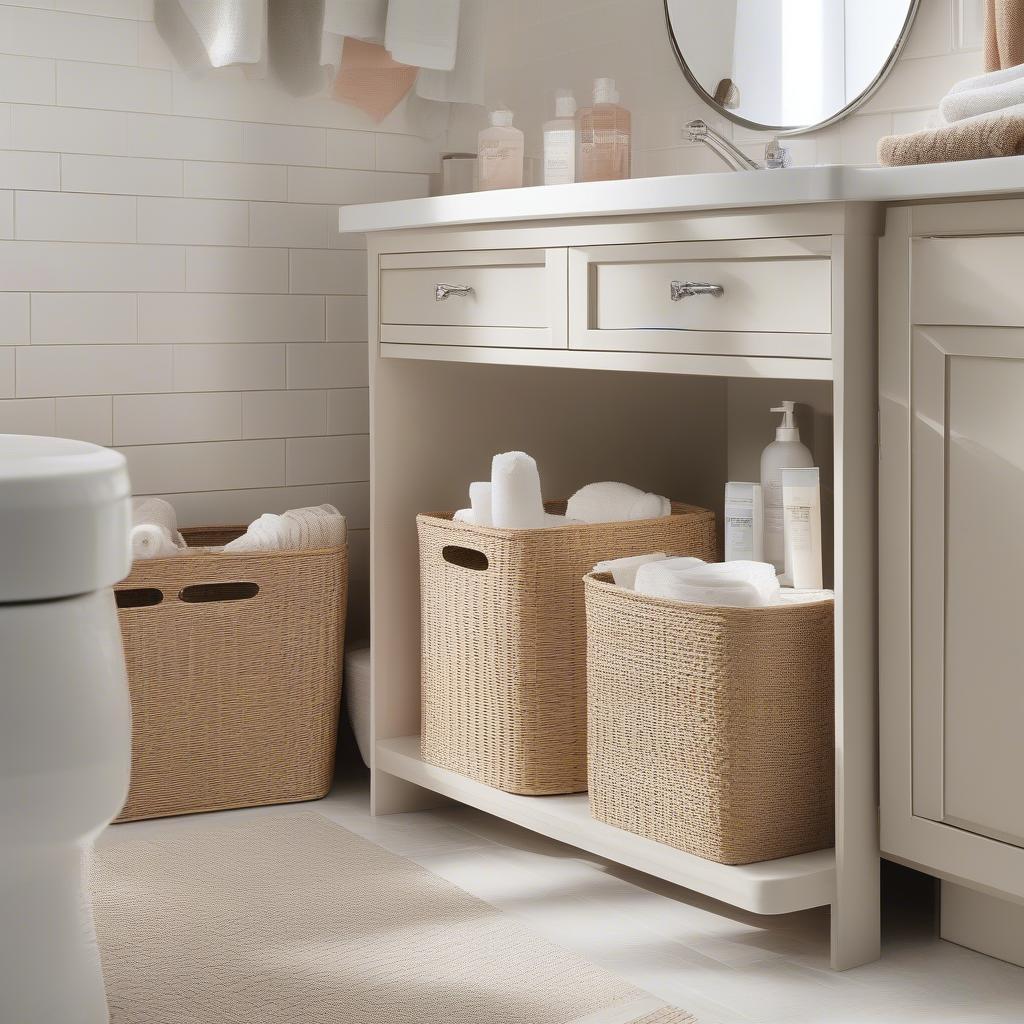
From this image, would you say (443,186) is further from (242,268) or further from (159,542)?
(159,542)

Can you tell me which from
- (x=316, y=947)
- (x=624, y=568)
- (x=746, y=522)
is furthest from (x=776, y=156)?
(x=316, y=947)

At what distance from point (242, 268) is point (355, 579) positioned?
602mm

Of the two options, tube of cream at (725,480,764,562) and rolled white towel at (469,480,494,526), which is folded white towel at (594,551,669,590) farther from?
rolled white towel at (469,480,494,526)

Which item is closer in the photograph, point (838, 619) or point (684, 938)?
point (838, 619)

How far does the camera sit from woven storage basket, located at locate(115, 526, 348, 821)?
2.23 metres

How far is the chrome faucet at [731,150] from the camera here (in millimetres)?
2031

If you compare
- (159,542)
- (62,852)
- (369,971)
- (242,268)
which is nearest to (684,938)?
(369,971)

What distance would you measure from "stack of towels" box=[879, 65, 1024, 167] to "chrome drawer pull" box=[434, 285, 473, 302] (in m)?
0.66

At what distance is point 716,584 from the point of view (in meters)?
1.70

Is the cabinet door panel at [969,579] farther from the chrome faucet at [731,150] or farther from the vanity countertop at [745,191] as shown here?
the chrome faucet at [731,150]

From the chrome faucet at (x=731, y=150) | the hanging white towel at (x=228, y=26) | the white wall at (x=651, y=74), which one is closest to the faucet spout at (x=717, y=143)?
the chrome faucet at (x=731, y=150)

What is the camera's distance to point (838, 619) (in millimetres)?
1574

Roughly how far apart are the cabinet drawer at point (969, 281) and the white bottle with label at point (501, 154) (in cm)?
112

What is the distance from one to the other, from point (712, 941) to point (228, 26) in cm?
167
